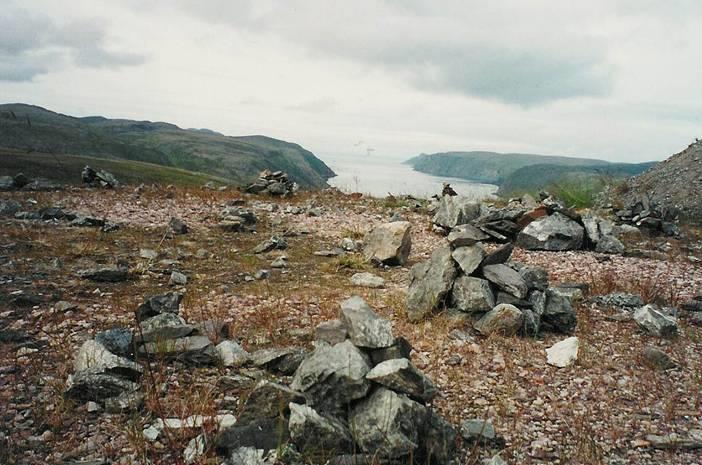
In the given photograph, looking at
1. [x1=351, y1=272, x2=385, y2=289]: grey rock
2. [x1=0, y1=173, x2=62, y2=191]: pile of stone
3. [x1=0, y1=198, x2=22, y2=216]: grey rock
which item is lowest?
[x1=351, y1=272, x2=385, y2=289]: grey rock

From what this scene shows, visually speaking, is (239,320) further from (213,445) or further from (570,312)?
(570,312)

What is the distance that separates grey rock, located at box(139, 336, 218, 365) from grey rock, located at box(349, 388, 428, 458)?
6.70ft

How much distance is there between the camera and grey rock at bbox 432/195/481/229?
13914 mm

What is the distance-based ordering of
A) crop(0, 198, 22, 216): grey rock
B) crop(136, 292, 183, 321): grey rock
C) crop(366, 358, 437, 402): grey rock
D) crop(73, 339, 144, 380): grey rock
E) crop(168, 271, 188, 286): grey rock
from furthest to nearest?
crop(0, 198, 22, 216): grey rock → crop(168, 271, 188, 286): grey rock → crop(136, 292, 183, 321): grey rock → crop(73, 339, 144, 380): grey rock → crop(366, 358, 437, 402): grey rock

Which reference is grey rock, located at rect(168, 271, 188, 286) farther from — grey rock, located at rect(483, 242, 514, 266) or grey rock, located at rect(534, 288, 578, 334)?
grey rock, located at rect(534, 288, 578, 334)

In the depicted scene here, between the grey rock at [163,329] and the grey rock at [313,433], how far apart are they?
2.36 meters

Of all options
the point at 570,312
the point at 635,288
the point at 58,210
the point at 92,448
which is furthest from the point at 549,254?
the point at 58,210

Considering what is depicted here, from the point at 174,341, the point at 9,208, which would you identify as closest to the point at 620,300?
the point at 174,341

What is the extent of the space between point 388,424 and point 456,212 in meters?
11.1

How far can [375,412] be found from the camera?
12.3 feet

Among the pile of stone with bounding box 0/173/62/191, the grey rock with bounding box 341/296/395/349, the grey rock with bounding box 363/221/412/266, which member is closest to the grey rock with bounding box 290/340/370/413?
the grey rock with bounding box 341/296/395/349

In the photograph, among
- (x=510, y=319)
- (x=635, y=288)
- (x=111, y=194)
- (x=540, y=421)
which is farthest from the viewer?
(x=111, y=194)

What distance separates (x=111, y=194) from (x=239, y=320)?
13350mm

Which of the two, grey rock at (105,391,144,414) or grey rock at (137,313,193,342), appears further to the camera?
grey rock at (137,313,193,342)
